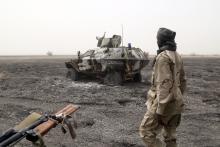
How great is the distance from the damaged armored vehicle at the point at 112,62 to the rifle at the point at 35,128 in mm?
12700

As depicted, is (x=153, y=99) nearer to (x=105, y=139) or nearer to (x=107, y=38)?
(x=105, y=139)

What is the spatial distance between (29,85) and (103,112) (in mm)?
7535

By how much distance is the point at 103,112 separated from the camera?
36.4 ft

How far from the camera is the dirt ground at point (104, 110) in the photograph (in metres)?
7.99

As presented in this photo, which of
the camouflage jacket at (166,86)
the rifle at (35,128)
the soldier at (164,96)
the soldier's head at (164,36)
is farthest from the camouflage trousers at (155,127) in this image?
the rifle at (35,128)

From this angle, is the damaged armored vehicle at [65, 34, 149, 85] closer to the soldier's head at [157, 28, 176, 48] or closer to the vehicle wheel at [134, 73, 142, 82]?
the vehicle wheel at [134, 73, 142, 82]

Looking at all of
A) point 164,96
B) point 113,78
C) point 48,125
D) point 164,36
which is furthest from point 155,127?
point 113,78

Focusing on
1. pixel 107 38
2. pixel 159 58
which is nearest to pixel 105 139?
pixel 159 58

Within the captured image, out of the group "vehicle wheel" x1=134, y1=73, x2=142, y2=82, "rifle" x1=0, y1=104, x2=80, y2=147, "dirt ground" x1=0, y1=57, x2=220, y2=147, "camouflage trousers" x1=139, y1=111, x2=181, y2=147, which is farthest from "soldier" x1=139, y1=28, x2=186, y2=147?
"vehicle wheel" x1=134, y1=73, x2=142, y2=82

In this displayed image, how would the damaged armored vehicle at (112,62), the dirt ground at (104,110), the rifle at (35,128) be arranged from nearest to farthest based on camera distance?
1. the rifle at (35,128)
2. the dirt ground at (104,110)
3. the damaged armored vehicle at (112,62)

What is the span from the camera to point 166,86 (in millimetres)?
5559

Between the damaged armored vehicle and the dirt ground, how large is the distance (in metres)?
0.60

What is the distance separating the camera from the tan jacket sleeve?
18.2ft

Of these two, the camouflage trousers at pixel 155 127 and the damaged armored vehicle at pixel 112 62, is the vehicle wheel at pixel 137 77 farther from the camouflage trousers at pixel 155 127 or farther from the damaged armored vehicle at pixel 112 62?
the camouflage trousers at pixel 155 127
